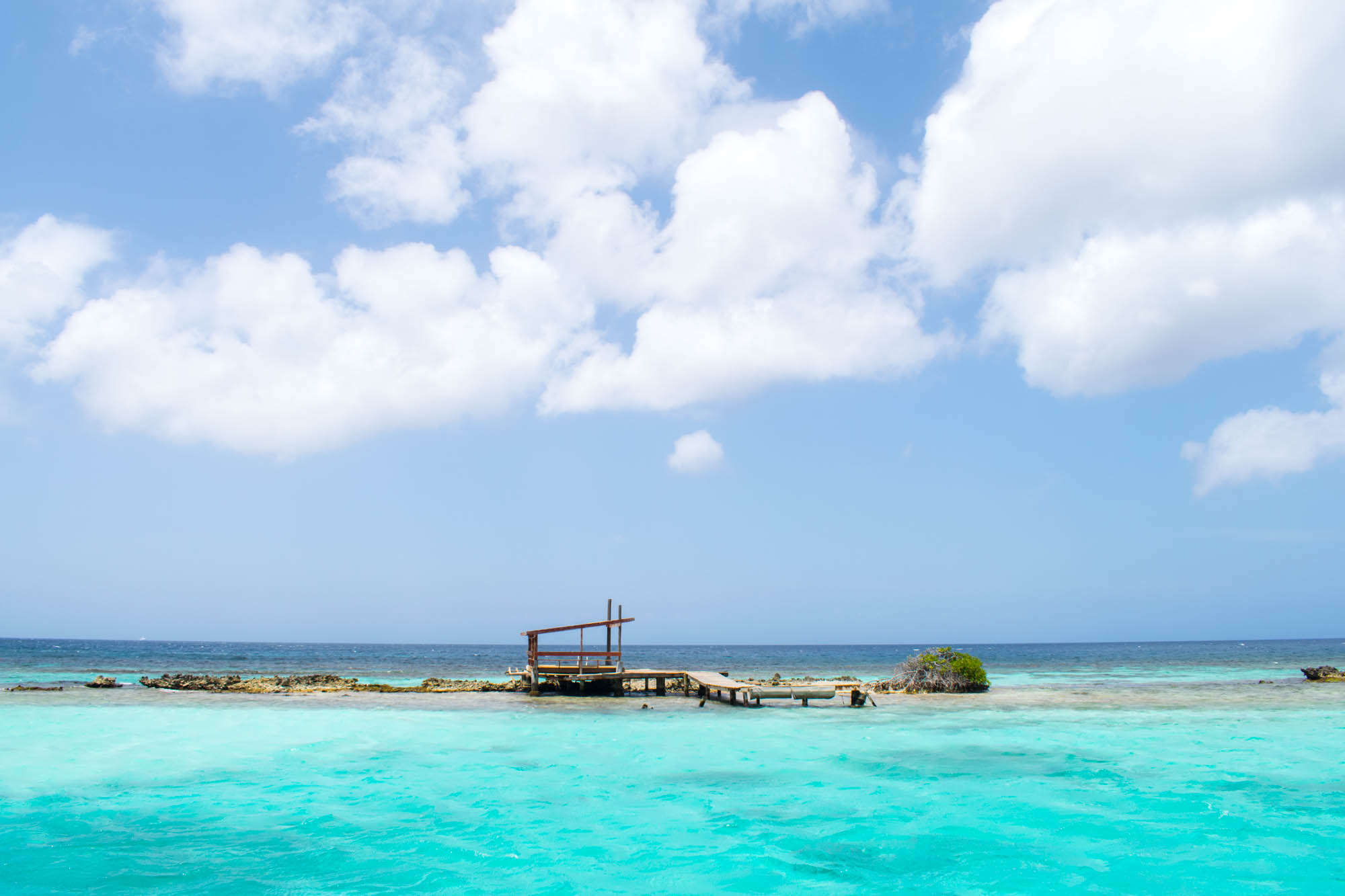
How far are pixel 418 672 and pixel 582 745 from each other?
172ft

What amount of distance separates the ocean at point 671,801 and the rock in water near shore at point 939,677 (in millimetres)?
8628

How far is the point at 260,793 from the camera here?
665 inches

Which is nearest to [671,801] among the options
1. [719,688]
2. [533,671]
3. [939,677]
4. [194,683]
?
[719,688]

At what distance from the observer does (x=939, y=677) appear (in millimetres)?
39000

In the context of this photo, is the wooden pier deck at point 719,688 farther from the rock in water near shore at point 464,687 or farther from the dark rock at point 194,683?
the dark rock at point 194,683

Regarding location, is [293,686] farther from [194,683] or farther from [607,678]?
[607,678]

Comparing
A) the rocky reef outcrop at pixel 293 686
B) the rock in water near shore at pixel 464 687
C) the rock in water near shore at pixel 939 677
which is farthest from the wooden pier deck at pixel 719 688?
the rocky reef outcrop at pixel 293 686

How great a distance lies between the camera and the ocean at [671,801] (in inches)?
467

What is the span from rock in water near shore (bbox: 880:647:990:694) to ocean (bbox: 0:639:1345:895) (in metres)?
8.63

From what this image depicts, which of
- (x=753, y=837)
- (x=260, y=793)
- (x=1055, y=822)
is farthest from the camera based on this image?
Result: (x=260, y=793)

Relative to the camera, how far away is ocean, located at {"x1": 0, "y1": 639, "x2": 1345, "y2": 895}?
11867 mm

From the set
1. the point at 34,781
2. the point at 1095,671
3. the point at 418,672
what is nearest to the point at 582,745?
the point at 34,781

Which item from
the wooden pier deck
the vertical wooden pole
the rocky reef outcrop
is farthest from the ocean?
the rocky reef outcrop

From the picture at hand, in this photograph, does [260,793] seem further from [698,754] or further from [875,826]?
[875,826]
